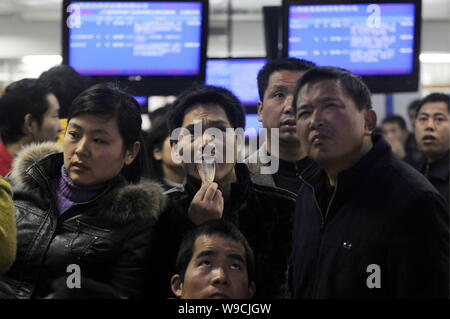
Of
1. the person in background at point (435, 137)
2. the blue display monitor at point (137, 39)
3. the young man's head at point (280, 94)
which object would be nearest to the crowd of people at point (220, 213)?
the young man's head at point (280, 94)

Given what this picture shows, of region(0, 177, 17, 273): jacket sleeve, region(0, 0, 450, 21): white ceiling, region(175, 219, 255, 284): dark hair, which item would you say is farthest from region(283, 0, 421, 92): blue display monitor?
region(0, 0, 450, 21): white ceiling

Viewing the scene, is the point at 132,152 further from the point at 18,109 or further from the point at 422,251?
the point at 422,251

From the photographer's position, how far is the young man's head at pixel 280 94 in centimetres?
267

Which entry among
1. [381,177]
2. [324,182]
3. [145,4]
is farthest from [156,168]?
[381,177]

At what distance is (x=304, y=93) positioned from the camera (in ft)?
6.64

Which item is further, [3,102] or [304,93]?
[3,102]

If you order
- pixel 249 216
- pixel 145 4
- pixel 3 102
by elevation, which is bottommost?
pixel 249 216

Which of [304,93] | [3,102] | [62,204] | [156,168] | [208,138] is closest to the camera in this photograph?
[304,93]

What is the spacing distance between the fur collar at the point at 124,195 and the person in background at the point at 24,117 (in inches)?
20.2

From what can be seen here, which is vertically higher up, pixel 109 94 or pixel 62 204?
pixel 109 94

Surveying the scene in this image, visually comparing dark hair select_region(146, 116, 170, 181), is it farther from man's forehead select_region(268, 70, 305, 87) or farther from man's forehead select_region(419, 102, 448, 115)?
man's forehead select_region(419, 102, 448, 115)

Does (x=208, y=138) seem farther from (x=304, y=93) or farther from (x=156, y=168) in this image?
(x=156, y=168)

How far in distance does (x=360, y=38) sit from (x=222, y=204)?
1.74 m

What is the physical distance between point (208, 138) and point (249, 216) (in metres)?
0.30
